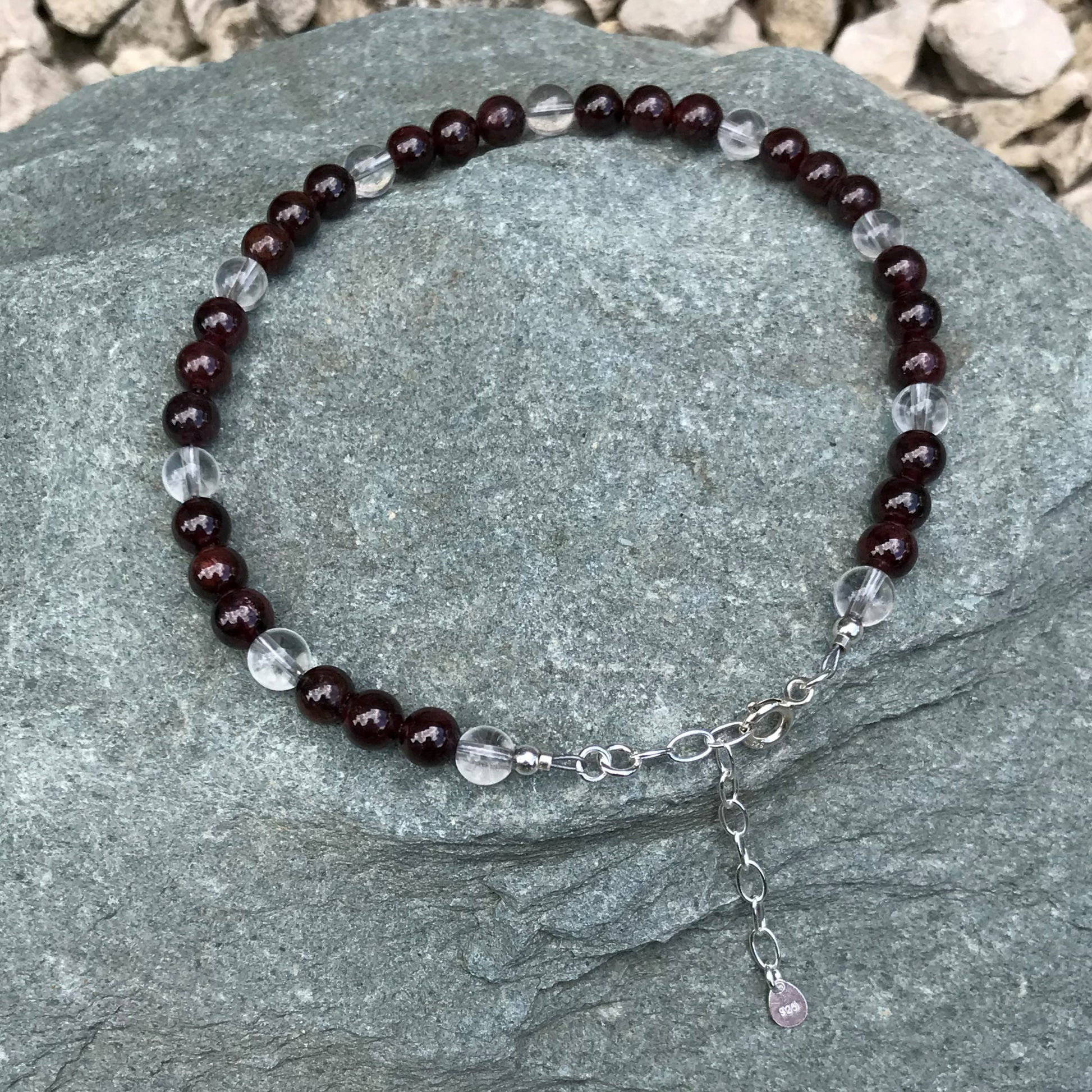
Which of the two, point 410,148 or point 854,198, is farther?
point 410,148

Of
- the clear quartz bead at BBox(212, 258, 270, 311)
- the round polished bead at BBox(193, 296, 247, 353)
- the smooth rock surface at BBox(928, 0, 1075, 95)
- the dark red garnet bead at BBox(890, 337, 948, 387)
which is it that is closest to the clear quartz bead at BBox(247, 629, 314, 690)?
the round polished bead at BBox(193, 296, 247, 353)

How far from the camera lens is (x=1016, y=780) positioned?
217cm

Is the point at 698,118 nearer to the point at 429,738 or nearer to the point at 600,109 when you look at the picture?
the point at 600,109

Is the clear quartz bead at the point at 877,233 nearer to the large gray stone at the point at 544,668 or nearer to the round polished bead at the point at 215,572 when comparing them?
the large gray stone at the point at 544,668

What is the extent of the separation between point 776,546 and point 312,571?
87cm

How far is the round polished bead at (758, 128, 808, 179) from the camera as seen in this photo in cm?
255

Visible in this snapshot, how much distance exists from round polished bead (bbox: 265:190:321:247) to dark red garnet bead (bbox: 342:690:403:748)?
100 cm

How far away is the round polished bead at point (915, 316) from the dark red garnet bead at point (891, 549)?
1.36 feet

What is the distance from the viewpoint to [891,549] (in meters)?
2.13

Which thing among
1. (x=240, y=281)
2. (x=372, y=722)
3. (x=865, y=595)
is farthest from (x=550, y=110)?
(x=372, y=722)

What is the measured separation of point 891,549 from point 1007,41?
241cm

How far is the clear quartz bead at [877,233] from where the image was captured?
2.42m

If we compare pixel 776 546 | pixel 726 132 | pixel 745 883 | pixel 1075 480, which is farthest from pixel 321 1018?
pixel 726 132

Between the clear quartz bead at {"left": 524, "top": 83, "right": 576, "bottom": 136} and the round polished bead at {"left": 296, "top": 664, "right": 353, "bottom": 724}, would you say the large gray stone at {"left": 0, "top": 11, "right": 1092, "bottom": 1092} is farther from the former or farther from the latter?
the clear quartz bead at {"left": 524, "top": 83, "right": 576, "bottom": 136}
